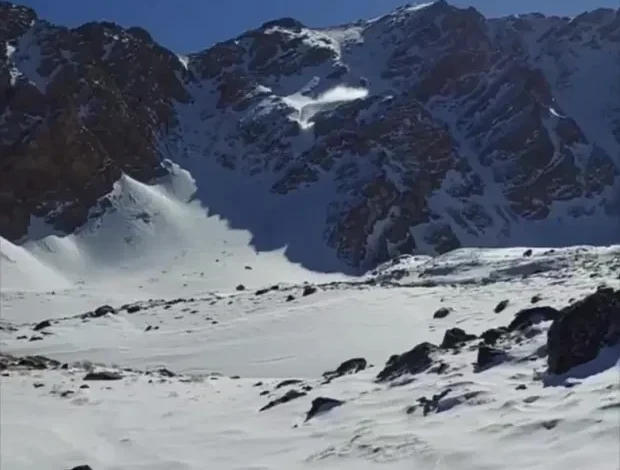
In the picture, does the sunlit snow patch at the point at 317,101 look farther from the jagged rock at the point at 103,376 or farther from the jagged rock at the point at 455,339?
the jagged rock at the point at 455,339

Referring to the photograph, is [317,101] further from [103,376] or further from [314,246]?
[103,376]

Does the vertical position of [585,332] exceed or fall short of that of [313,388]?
it falls short

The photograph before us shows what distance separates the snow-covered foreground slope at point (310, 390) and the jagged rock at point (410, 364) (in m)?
0.21

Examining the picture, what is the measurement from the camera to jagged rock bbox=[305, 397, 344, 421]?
1151 cm

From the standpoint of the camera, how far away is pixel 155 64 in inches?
5098

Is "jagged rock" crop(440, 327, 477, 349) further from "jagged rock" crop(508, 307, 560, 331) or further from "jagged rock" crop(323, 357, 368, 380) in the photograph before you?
"jagged rock" crop(323, 357, 368, 380)

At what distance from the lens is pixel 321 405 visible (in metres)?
11.6

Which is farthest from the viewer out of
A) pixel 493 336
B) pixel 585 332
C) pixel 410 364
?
pixel 493 336

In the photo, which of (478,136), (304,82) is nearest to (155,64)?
(304,82)

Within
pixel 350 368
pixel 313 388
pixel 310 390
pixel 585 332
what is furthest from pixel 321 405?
pixel 350 368

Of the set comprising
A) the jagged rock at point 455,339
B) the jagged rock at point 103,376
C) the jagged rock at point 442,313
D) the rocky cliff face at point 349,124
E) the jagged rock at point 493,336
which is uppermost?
the rocky cliff face at point 349,124

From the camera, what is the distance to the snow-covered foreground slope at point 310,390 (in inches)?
334

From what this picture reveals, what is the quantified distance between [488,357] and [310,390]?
3.26 m

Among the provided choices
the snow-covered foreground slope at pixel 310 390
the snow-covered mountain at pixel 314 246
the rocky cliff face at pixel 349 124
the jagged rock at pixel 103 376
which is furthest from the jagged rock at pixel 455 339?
the rocky cliff face at pixel 349 124
